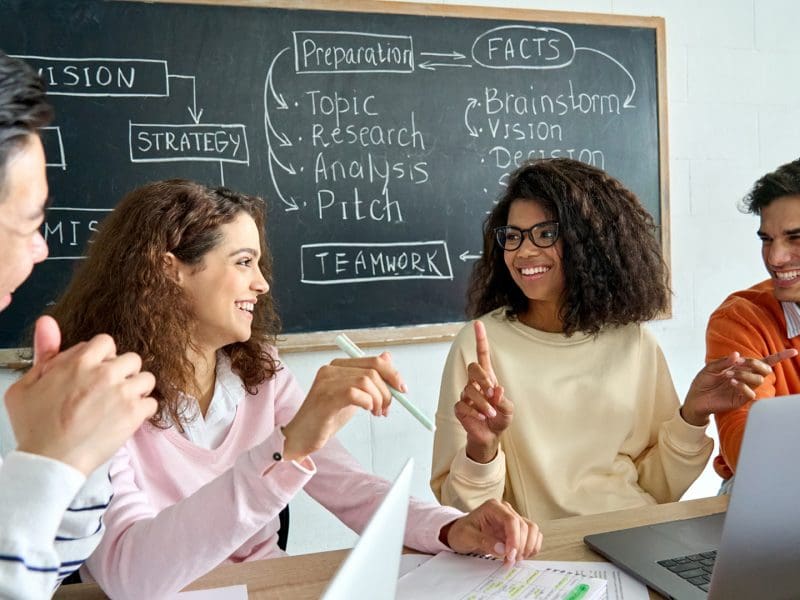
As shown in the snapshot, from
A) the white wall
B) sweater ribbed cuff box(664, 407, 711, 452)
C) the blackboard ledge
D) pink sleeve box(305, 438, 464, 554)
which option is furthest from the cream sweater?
the white wall

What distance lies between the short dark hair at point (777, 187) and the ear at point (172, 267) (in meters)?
1.36

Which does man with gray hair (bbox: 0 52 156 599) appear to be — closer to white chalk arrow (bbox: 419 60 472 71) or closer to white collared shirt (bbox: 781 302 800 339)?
white collared shirt (bbox: 781 302 800 339)

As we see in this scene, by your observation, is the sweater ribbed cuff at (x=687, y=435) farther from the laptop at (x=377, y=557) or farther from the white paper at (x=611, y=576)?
the laptop at (x=377, y=557)

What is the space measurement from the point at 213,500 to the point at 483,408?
541mm

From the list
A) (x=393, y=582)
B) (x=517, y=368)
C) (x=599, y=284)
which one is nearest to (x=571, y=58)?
(x=599, y=284)

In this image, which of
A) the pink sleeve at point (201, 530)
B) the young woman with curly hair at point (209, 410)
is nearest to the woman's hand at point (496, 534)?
the young woman with curly hair at point (209, 410)

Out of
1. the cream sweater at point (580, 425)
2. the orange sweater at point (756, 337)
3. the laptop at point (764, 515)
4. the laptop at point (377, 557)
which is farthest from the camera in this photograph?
the orange sweater at point (756, 337)

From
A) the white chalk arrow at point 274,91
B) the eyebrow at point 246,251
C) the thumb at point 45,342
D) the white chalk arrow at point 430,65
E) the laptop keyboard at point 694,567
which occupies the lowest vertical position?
the laptop keyboard at point 694,567

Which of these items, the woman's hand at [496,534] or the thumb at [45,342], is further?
the woman's hand at [496,534]

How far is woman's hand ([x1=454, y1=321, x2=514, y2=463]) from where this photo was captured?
1.53m

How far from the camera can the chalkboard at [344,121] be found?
7.63ft

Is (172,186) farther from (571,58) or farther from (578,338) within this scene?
(571,58)

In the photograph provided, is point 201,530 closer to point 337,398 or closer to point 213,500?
point 213,500

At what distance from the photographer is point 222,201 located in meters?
1.73
